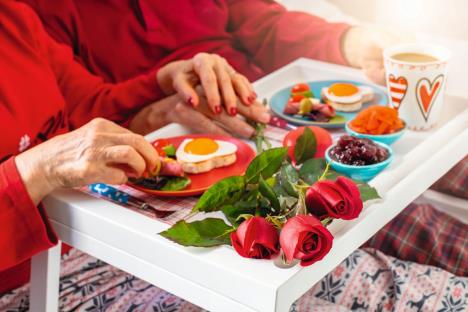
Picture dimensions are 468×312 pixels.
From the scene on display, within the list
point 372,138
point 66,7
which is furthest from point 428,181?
point 66,7

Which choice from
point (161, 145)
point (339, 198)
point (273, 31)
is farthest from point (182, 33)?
point (339, 198)

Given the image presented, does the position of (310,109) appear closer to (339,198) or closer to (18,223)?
(339,198)

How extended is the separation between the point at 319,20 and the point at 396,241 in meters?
0.72

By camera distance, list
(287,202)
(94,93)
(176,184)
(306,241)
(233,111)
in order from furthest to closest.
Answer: (94,93) → (233,111) → (176,184) → (287,202) → (306,241)

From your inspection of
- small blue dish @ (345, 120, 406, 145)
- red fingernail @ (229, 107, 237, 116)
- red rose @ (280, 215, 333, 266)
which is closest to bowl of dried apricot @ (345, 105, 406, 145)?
small blue dish @ (345, 120, 406, 145)

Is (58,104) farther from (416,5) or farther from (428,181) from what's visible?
(416,5)

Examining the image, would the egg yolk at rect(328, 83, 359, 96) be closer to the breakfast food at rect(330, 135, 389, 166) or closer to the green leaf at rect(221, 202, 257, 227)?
the breakfast food at rect(330, 135, 389, 166)

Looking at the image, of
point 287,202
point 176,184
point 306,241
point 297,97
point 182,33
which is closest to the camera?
point 306,241

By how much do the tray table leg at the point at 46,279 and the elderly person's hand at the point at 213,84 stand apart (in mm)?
400

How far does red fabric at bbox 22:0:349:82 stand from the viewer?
1.69 m

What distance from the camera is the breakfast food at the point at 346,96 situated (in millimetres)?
1380

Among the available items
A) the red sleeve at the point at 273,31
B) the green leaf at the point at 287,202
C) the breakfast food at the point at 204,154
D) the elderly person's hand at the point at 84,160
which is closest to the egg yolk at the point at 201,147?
the breakfast food at the point at 204,154

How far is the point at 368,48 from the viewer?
158 centimetres

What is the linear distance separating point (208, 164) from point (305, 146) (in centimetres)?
16
